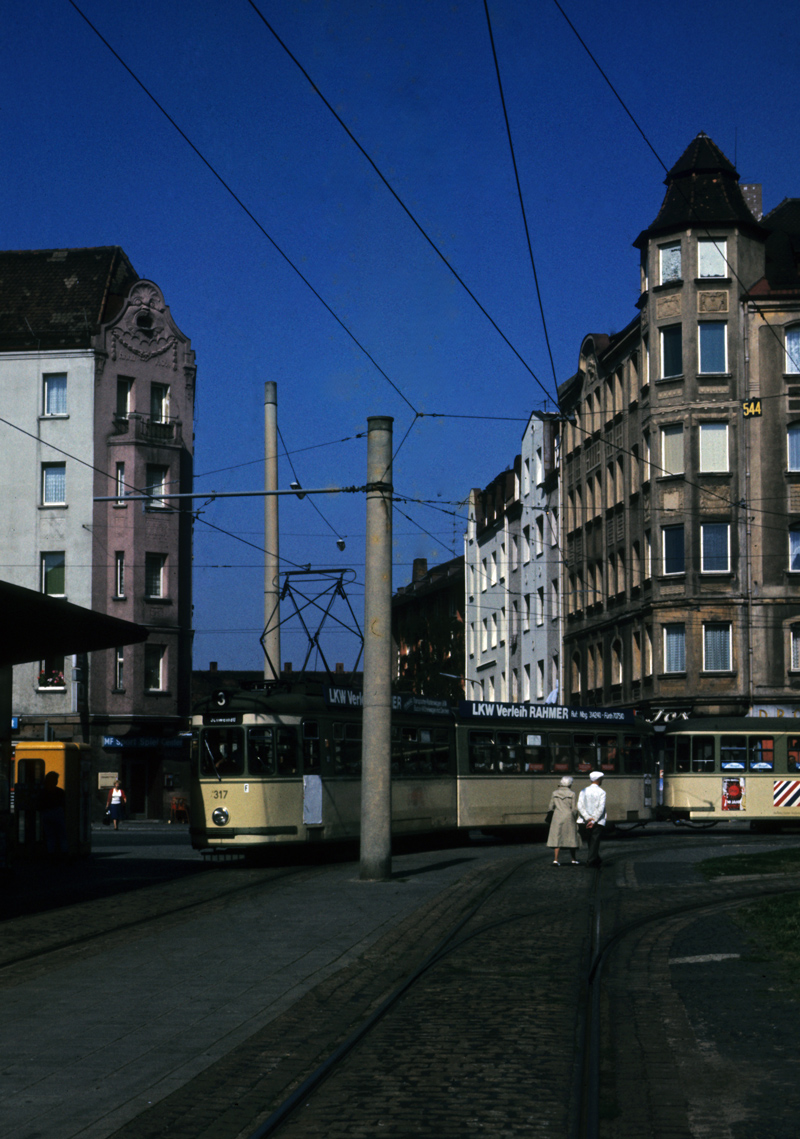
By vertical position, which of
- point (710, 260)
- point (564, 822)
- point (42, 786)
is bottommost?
point (564, 822)

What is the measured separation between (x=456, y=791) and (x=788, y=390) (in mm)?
23750

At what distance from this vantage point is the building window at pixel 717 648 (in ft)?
158

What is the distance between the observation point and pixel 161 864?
25688mm

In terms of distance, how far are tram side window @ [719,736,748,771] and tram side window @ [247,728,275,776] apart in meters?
16.7

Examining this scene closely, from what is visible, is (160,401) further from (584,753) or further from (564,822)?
(564,822)

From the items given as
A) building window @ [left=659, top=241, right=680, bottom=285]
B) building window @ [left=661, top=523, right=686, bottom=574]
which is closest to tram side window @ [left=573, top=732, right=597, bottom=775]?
building window @ [left=661, top=523, right=686, bottom=574]

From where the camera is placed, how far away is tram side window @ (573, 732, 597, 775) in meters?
33.2

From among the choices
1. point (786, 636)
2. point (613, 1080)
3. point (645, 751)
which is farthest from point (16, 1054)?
point (786, 636)

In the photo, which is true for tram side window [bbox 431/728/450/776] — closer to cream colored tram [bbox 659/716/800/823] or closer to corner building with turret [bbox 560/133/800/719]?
cream colored tram [bbox 659/716/800/823]

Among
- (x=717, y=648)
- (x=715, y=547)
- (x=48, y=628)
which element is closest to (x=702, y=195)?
(x=715, y=547)

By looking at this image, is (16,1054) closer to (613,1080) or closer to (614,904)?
(613,1080)

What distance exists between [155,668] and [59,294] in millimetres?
14729

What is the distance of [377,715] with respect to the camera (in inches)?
805

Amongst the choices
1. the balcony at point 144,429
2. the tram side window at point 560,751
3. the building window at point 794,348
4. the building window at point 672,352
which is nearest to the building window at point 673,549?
the building window at point 672,352
